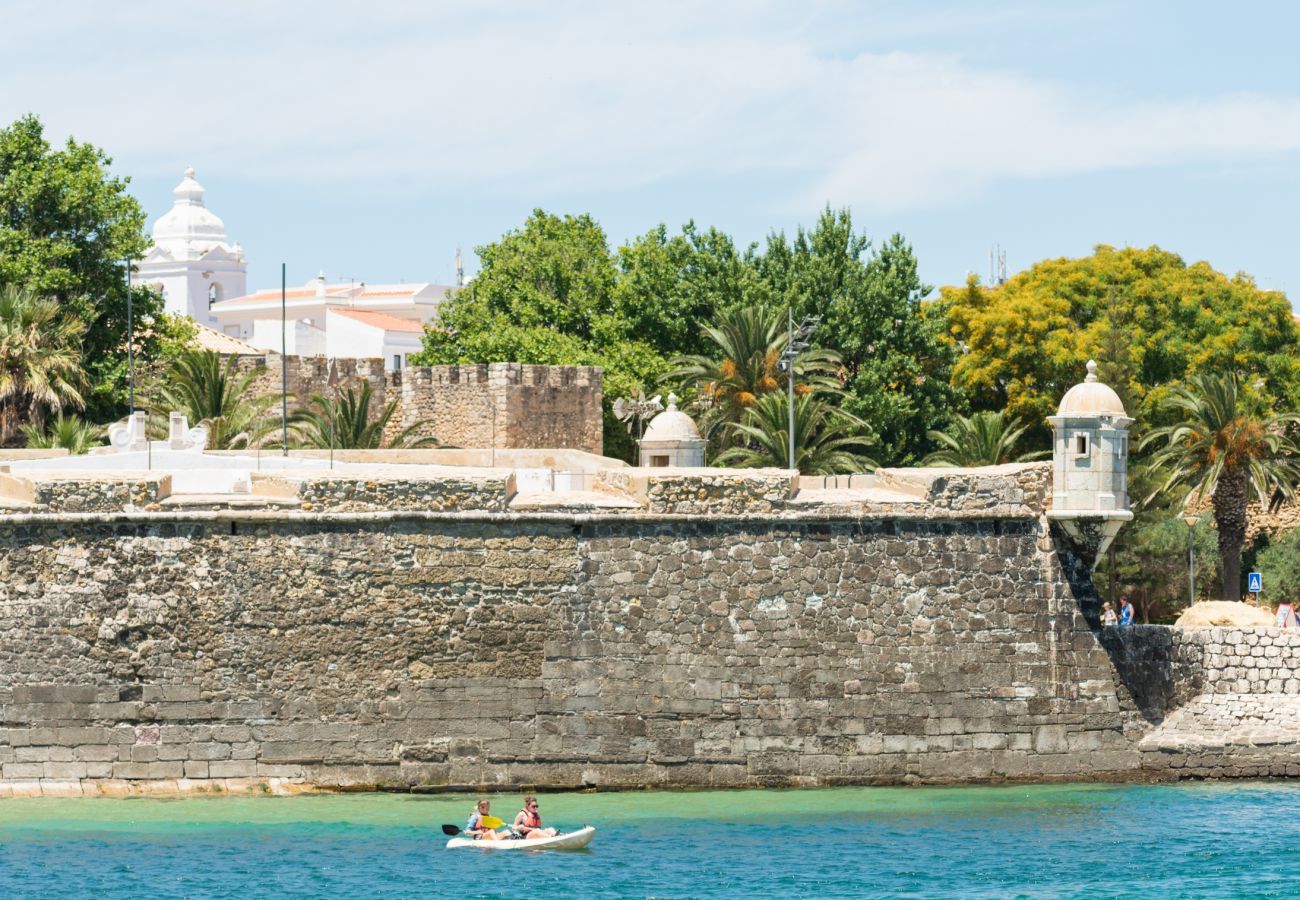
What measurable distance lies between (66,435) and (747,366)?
475 inches

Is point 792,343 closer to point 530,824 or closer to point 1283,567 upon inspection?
point 1283,567

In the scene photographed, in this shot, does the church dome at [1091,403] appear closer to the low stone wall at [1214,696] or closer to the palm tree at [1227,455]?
the low stone wall at [1214,696]

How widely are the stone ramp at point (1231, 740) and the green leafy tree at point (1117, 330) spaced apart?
18.9m

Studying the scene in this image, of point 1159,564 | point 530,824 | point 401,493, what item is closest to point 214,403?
point 1159,564

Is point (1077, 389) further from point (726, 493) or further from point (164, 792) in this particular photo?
point (164, 792)

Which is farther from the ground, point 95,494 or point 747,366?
point 747,366

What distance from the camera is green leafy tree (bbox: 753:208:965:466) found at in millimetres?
46625

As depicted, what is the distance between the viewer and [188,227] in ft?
391

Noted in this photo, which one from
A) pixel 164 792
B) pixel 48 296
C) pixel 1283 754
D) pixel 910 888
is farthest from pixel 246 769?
pixel 48 296

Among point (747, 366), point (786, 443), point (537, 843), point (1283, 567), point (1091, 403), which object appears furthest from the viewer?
point (747, 366)

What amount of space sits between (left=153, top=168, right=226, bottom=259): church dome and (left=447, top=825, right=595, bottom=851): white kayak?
96.1 metres

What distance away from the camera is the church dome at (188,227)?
386ft

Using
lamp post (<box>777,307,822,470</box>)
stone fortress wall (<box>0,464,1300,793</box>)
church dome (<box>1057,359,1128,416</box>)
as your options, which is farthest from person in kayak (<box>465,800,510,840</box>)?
lamp post (<box>777,307,822,470</box>)

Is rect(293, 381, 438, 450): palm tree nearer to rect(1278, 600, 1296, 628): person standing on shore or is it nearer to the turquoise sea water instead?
rect(1278, 600, 1296, 628): person standing on shore
